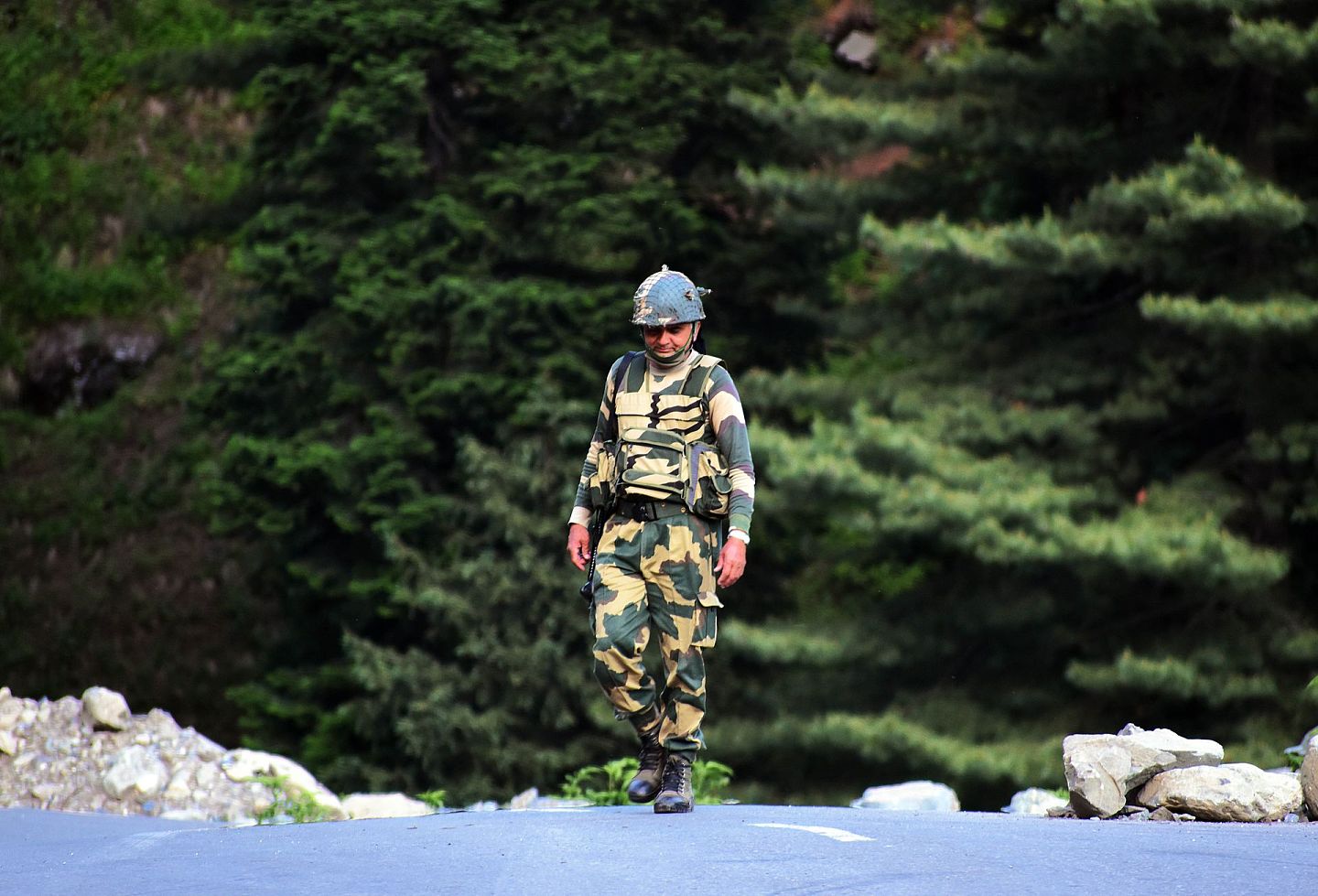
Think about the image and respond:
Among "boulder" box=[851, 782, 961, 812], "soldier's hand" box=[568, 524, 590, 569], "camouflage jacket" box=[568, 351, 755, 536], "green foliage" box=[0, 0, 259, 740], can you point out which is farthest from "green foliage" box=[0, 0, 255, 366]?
"camouflage jacket" box=[568, 351, 755, 536]

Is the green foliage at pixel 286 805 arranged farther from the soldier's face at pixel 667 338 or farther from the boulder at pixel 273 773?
the soldier's face at pixel 667 338

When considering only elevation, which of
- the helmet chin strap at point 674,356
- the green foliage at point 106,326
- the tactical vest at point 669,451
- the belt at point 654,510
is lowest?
the belt at point 654,510

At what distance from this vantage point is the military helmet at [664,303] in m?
7.48

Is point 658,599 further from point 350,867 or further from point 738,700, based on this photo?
point 738,700

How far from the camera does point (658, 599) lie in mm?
7660

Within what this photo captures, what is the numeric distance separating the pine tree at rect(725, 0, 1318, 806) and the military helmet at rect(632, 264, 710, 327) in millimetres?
8725

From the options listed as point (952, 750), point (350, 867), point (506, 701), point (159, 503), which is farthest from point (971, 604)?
point (159, 503)

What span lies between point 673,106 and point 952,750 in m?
7.53

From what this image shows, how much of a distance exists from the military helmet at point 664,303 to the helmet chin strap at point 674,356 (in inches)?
4.4

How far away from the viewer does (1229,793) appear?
7.53 metres

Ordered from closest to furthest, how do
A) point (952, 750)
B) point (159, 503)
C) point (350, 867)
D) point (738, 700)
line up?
point (350, 867)
point (952, 750)
point (738, 700)
point (159, 503)

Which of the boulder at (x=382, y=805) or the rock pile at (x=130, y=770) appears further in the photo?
the boulder at (x=382, y=805)

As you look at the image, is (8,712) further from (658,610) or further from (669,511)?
(669,511)

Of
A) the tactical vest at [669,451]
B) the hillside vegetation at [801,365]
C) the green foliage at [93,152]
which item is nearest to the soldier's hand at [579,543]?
the tactical vest at [669,451]
